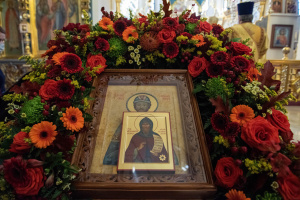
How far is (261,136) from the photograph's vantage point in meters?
0.93

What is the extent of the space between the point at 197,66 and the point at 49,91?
806 mm

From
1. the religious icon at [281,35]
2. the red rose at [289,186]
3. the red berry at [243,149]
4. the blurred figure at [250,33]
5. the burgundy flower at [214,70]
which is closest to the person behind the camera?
the red rose at [289,186]

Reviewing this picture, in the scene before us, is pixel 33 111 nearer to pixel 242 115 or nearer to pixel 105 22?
pixel 105 22

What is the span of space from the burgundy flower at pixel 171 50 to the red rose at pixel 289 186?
33.0 inches

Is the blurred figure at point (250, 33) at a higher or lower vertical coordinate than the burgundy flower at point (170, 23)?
higher

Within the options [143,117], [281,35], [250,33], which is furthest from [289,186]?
[281,35]

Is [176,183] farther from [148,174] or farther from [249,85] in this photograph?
[249,85]

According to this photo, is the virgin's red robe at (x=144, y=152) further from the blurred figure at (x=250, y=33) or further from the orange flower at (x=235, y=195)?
the blurred figure at (x=250, y=33)

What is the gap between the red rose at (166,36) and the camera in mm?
1399

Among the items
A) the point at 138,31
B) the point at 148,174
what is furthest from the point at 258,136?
the point at 138,31

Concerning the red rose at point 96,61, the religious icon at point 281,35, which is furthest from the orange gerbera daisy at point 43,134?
the religious icon at point 281,35

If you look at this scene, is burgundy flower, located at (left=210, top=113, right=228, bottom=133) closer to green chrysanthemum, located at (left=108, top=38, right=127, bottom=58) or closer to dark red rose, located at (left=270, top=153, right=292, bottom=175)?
dark red rose, located at (left=270, top=153, right=292, bottom=175)

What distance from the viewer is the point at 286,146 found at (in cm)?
95

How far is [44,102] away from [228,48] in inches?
43.0
